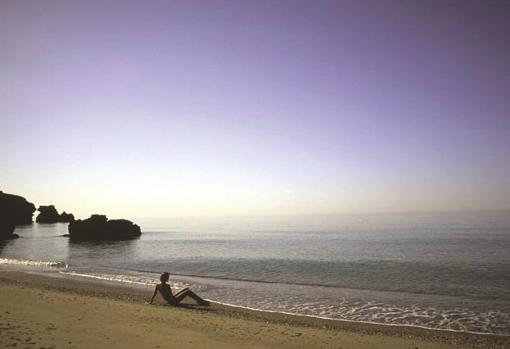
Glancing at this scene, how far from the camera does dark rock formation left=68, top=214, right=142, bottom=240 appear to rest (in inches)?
3098

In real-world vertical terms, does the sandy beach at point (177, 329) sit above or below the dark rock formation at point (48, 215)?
above

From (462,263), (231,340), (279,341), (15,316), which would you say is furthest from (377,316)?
(462,263)

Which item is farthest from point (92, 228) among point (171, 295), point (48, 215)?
point (48, 215)

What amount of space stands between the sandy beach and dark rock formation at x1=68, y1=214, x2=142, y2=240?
68617mm

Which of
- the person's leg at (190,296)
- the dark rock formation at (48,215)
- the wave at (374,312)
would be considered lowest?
the dark rock formation at (48,215)

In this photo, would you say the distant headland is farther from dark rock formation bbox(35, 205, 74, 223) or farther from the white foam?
dark rock formation bbox(35, 205, 74, 223)

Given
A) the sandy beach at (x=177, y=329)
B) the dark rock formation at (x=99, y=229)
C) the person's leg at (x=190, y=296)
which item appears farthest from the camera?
the dark rock formation at (x=99, y=229)

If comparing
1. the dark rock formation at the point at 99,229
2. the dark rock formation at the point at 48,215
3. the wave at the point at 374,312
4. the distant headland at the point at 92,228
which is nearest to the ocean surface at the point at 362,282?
the wave at the point at 374,312

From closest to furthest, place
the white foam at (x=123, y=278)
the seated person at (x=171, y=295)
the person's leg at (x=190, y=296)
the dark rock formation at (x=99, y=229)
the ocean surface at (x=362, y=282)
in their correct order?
1. the ocean surface at (x=362, y=282)
2. the seated person at (x=171, y=295)
3. the person's leg at (x=190, y=296)
4. the white foam at (x=123, y=278)
5. the dark rock formation at (x=99, y=229)

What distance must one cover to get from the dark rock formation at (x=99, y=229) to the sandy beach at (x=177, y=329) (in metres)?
68.6

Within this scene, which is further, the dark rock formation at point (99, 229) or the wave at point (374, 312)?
the dark rock formation at point (99, 229)

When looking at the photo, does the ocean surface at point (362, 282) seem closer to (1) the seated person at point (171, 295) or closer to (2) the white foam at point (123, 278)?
(2) the white foam at point (123, 278)

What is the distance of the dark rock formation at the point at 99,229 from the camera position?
78688 millimetres

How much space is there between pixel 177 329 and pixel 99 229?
7847 cm
